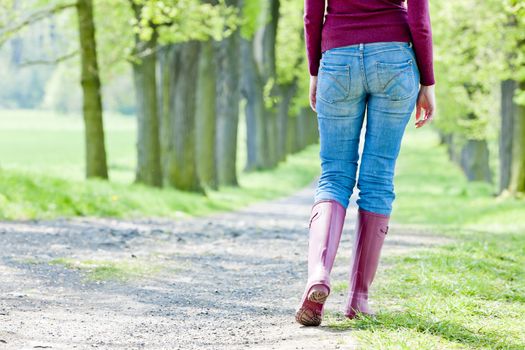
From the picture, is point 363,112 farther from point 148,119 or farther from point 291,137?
point 291,137

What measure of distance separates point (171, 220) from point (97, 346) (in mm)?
10000

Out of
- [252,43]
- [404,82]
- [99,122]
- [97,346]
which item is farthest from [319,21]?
[252,43]

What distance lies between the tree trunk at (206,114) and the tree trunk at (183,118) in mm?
2385

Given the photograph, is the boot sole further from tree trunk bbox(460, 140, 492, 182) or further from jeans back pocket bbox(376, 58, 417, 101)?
tree trunk bbox(460, 140, 492, 182)

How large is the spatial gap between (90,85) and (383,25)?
13266 mm

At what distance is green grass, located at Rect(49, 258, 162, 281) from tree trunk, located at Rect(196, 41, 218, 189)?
15427mm

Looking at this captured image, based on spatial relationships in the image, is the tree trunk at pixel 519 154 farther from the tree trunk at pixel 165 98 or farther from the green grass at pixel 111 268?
the green grass at pixel 111 268

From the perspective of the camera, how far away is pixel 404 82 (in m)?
4.70

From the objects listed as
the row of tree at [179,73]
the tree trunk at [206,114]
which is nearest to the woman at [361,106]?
the row of tree at [179,73]

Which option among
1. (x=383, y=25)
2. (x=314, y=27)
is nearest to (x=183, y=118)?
(x=314, y=27)

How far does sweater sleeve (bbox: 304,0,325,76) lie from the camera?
4.87m

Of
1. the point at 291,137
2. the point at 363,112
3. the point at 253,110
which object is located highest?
the point at 363,112

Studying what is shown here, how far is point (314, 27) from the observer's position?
4895mm

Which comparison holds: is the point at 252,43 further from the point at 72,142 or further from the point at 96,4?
the point at 72,142
